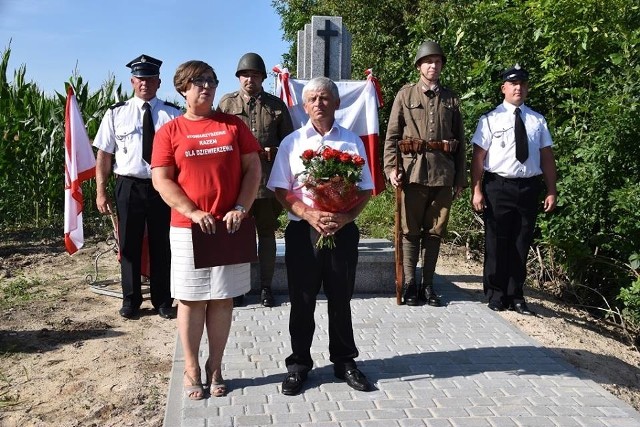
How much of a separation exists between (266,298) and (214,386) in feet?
7.46

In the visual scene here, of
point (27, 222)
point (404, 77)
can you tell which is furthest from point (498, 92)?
point (27, 222)

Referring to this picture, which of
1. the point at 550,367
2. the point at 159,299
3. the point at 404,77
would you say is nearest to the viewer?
the point at 550,367

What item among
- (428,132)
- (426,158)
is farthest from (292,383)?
(428,132)

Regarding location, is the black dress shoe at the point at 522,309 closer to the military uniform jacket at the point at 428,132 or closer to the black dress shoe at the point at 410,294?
the black dress shoe at the point at 410,294

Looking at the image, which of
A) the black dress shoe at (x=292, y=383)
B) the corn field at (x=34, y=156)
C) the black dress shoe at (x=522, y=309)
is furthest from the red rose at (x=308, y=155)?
the corn field at (x=34, y=156)

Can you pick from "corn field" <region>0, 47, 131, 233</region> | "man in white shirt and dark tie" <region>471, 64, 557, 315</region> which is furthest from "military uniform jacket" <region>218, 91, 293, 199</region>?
"corn field" <region>0, 47, 131, 233</region>

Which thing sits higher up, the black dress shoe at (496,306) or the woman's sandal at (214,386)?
the black dress shoe at (496,306)

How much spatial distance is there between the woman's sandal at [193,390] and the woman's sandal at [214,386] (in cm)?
8

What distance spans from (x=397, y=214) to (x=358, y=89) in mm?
1483

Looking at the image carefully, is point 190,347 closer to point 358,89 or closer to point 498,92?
point 358,89

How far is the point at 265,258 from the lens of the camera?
6.85 meters

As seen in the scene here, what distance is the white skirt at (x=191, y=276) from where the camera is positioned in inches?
169

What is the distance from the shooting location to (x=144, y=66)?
6.08m

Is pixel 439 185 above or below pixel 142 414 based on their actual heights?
above
